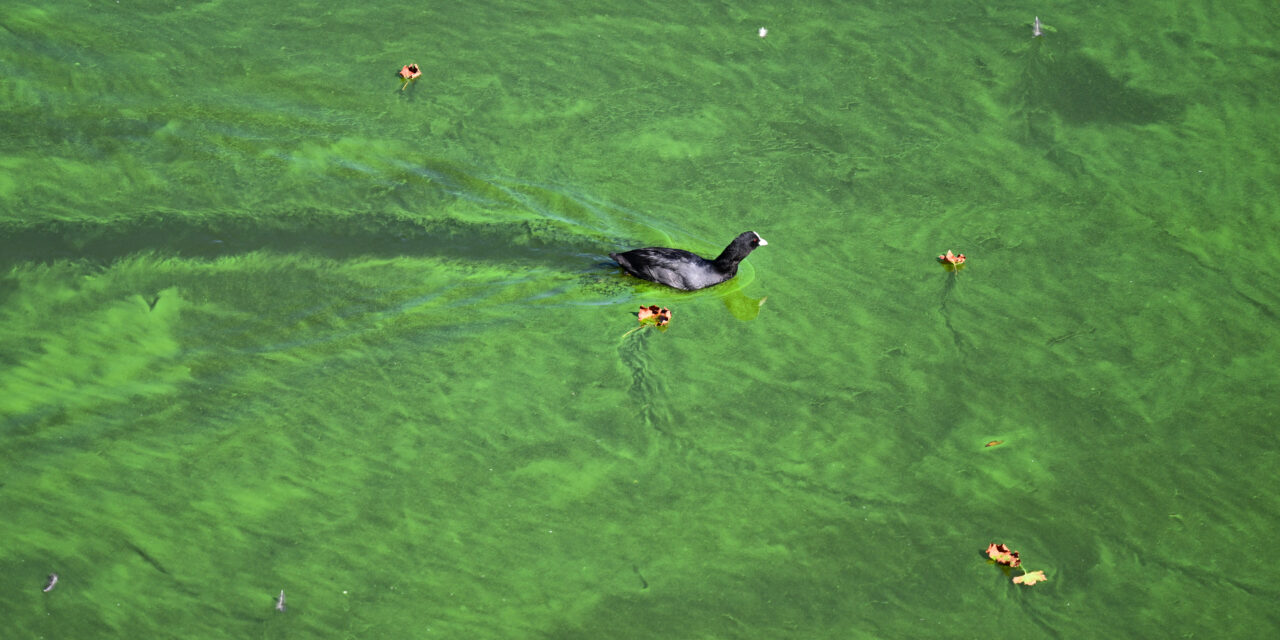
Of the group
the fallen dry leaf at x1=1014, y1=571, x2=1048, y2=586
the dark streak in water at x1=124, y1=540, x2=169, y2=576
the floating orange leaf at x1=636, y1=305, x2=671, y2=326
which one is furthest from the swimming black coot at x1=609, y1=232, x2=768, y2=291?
the dark streak in water at x1=124, y1=540, x2=169, y2=576

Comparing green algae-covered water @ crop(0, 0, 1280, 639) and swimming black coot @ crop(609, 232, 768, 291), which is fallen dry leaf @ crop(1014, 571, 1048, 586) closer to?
green algae-covered water @ crop(0, 0, 1280, 639)

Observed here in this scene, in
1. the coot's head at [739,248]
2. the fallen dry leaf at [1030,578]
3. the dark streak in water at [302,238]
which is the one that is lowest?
the fallen dry leaf at [1030,578]

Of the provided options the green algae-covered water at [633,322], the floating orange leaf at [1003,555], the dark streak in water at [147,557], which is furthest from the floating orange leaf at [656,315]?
the dark streak in water at [147,557]

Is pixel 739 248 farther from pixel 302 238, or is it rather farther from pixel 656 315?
pixel 302 238

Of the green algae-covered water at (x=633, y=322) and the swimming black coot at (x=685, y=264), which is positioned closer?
the green algae-covered water at (x=633, y=322)

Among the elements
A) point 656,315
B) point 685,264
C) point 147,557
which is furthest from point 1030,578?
point 147,557

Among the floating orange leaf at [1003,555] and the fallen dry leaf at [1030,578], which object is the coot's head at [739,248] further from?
the fallen dry leaf at [1030,578]

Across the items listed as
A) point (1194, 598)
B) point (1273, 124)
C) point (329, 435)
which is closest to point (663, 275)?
point (329, 435)

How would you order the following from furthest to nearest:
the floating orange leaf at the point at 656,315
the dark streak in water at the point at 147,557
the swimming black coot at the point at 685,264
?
1. the swimming black coot at the point at 685,264
2. the floating orange leaf at the point at 656,315
3. the dark streak in water at the point at 147,557

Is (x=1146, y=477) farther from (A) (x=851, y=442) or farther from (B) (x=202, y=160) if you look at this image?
(B) (x=202, y=160)
